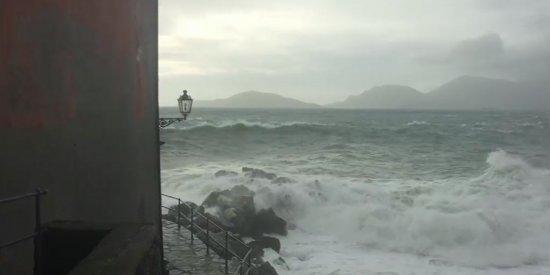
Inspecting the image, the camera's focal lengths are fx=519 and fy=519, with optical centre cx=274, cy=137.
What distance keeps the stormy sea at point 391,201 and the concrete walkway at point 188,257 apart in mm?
3111

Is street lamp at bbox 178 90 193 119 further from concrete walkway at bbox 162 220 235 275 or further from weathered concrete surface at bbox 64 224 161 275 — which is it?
weathered concrete surface at bbox 64 224 161 275

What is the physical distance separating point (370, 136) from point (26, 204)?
5072cm

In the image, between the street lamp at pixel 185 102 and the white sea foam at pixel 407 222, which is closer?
the street lamp at pixel 185 102

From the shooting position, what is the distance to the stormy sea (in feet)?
54.1

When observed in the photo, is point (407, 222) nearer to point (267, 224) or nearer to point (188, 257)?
point (267, 224)

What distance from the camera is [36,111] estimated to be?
4570 mm

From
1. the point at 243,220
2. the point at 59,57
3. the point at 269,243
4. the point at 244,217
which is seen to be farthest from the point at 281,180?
the point at 59,57

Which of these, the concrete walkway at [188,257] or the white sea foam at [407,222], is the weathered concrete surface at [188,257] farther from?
the white sea foam at [407,222]

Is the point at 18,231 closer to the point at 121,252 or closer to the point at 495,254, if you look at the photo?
the point at 121,252

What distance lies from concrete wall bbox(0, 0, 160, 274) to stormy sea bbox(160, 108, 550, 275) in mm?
8321

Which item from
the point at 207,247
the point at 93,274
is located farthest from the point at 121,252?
the point at 207,247

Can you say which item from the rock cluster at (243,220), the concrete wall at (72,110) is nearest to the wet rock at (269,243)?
the rock cluster at (243,220)

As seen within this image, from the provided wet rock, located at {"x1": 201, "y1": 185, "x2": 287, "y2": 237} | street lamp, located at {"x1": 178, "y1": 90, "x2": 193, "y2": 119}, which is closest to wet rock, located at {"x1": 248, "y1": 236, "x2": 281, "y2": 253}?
wet rock, located at {"x1": 201, "y1": 185, "x2": 287, "y2": 237}

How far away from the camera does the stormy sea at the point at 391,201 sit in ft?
54.1
